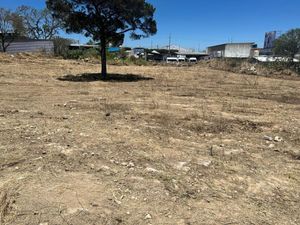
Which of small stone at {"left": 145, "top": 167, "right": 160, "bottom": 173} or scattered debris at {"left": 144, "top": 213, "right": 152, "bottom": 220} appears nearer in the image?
scattered debris at {"left": 144, "top": 213, "right": 152, "bottom": 220}

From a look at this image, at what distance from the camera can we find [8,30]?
38594mm

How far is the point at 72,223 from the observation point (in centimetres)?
281

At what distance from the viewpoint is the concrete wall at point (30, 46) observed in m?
38.6

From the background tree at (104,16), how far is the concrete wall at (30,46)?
25.4m

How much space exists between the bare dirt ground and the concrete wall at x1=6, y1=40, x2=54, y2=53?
33358 millimetres

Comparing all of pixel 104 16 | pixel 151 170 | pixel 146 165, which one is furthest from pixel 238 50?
pixel 151 170

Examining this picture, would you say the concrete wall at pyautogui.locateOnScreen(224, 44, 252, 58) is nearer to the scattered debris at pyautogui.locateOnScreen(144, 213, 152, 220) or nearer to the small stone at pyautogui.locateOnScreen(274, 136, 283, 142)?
the small stone at pyautogui.locateOnScreen(274, 136, 283, 142)

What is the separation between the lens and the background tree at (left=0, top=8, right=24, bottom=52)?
37781 millimetres

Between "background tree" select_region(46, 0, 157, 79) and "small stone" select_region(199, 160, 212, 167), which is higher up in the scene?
"background tree" select_region(46, 0, 157, 79)

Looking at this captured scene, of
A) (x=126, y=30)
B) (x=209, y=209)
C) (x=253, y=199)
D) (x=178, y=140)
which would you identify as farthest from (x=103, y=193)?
(x=126, y=30)

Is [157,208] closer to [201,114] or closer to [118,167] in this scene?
[118,167]

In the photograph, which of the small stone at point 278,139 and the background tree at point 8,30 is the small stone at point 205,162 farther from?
the background tree at point 8,30

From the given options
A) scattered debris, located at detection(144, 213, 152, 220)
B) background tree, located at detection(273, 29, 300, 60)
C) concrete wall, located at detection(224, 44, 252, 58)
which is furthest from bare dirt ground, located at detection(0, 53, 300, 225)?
concrete wall, located at detection(224, 44, 252, 58)

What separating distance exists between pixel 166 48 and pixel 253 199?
77.8m
